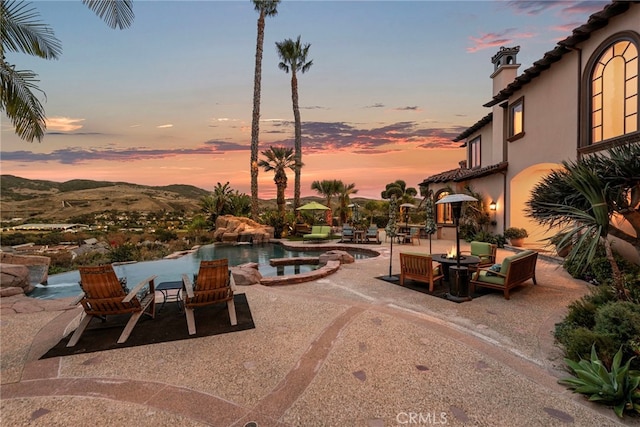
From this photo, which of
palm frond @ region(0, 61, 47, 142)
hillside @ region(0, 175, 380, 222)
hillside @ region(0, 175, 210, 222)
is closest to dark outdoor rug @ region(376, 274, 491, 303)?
palm frond @ region(0, 61, 47, 142)

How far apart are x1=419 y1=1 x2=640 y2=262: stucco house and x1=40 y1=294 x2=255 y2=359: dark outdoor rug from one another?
9979 millimetres

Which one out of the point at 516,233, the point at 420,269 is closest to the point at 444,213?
the point at 516,233

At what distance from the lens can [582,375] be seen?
10.3ft

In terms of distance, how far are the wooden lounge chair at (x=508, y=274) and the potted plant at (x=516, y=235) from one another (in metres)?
6.34

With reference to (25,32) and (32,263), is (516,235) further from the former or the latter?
(32,263)

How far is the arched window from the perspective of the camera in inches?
Result: 288

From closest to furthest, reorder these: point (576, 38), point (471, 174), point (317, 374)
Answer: point (317, 374) → point (576, 38) → point (471, 174)

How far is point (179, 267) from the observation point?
11641mm

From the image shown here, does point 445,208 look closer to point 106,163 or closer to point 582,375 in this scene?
point 582,375

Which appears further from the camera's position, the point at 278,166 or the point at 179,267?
the point at 278,166

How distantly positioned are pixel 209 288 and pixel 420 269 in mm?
4967

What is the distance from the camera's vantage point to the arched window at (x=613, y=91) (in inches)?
288

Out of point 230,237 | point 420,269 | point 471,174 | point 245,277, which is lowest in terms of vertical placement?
point 245,277

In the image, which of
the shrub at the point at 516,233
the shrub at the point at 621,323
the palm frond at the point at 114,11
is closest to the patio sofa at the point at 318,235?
the shrub at the point at 516,233
